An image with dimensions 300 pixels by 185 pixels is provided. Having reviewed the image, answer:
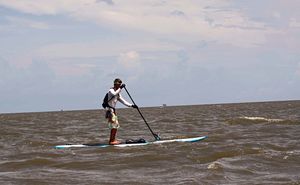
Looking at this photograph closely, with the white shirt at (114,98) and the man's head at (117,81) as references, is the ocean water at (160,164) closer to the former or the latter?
the white shirt at (114,98)

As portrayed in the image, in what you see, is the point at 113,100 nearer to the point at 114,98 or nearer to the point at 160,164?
the point at 114,98

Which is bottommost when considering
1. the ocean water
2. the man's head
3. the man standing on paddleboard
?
the ocean water

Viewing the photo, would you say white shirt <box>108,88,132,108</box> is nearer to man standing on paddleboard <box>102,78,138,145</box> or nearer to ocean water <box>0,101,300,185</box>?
man standing on paddleboard <box>102,78,138,145</box>

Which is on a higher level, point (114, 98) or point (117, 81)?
point (117, 81)

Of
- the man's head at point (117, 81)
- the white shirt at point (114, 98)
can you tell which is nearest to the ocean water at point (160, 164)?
the white shirt at point (114, 98)

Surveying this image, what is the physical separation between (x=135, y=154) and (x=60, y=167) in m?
2.59

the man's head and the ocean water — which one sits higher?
the man's head

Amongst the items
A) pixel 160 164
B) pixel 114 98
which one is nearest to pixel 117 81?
pixel 114 98

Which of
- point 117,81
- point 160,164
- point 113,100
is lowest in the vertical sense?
point 160,164

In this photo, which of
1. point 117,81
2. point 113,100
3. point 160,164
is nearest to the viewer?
point 160,164

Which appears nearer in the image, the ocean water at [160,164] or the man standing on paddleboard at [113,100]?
the ocean water at [160,164]

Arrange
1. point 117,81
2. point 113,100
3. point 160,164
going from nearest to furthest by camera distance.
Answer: point 160,164
point 117,81
point 113,100

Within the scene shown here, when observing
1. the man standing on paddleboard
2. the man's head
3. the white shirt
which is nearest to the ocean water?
the man standing on paddleboard

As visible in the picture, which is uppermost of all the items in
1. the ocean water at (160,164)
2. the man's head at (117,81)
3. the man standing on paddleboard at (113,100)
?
the man's head at (117,81)
